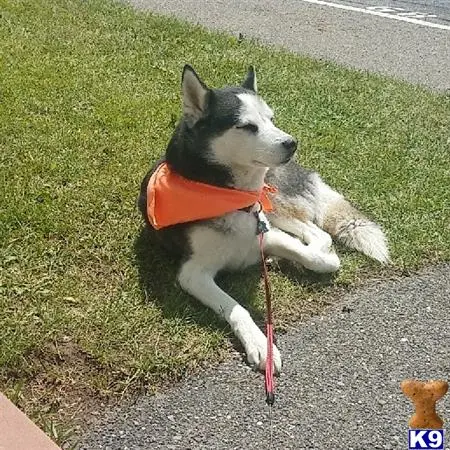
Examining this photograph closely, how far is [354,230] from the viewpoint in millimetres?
4113

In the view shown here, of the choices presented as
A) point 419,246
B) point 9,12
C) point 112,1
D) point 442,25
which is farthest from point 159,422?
Result: point 442,25

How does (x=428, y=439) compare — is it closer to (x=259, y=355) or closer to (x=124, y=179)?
(x=259, y=355)

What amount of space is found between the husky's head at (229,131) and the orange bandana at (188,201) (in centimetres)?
14

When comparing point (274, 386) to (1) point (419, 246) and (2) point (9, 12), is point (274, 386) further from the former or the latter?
(2) point (9, 12)

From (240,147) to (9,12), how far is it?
538 cm

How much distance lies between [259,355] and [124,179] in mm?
1917

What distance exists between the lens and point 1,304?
11.0 ft

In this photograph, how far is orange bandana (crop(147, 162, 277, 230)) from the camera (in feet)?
11.8

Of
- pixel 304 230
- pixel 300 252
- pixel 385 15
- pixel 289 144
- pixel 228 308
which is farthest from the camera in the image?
pixel 385 15

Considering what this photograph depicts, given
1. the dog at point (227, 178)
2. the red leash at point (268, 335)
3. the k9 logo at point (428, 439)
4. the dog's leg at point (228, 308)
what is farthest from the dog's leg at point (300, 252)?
the k9 logo at point (428, 439)

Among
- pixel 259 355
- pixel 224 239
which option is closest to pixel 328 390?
pixel 259 355

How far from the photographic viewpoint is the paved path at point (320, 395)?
9.03ft

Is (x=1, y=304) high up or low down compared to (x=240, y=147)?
down

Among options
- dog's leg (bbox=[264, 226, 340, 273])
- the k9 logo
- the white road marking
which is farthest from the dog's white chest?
the white road marking
